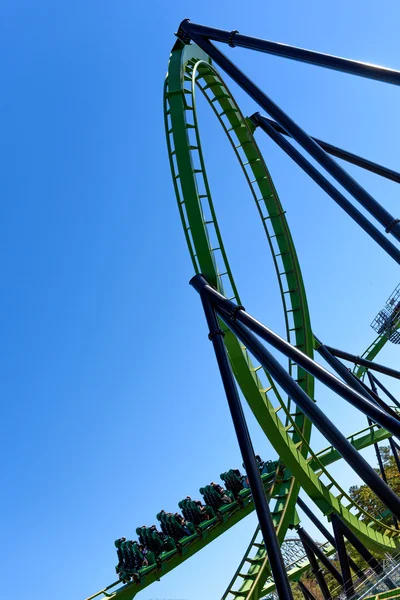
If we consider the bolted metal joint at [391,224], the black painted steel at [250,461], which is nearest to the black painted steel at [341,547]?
the black painted steel at [250,461]

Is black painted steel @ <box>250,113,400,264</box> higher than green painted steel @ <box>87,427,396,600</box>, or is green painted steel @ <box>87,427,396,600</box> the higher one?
black painted steel @ <box>250,113,400,264</box>

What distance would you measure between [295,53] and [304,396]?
147 inches

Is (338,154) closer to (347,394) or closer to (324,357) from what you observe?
(324,357)

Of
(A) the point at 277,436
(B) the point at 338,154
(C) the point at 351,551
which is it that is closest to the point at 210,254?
(A) the point at 277,436

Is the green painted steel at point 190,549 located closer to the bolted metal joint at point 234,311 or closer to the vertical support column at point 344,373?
the vertical support column at point 344,373

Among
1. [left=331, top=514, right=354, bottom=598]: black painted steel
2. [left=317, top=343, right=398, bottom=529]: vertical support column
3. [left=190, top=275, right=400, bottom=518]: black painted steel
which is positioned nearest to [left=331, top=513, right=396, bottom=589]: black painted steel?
[left=331, top=514, right=354, bottom=598]: black painted steel

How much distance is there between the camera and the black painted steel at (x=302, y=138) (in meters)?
4.98

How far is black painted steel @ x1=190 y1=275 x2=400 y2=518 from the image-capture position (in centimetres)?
401

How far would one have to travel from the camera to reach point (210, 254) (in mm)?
6582

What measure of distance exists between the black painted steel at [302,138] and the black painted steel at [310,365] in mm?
1354

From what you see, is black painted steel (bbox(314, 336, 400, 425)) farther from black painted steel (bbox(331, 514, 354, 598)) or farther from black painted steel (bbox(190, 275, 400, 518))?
black painted steel (bbox(190, 275, 400, 518))

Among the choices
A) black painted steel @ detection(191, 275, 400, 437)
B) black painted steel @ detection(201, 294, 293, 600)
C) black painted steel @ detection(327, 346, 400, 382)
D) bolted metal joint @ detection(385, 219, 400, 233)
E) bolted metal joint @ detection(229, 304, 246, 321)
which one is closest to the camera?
black painted steel @ detection(191, 275, 400, 437)

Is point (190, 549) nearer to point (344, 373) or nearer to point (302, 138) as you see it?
point (344, 373)

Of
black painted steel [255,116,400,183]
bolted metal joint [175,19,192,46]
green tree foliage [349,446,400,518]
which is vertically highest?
bolted metal joint [175,19,192,46]
